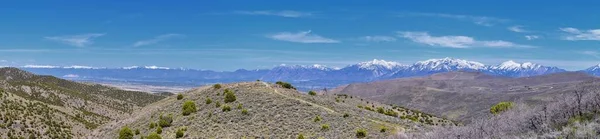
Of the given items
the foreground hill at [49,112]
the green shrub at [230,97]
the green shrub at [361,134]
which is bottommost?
the foreground hill at [49,112]

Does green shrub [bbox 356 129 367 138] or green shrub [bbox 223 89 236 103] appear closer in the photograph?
green shrub [bbox 356 129 367 138]

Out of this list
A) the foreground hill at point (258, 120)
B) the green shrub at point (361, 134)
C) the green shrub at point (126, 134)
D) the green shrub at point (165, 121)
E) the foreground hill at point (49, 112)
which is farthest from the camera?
the foreground hill at point (49, 112)

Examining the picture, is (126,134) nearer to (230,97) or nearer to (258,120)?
(230,97)

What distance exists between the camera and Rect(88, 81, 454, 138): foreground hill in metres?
52.8

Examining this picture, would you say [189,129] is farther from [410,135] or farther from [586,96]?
[586,96]

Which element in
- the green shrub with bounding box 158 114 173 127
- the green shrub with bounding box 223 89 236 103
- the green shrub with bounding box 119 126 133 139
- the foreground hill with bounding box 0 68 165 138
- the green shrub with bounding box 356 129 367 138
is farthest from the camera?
the foreground hill with bounding box 0 68 165 138

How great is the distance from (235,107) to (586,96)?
39522 mm

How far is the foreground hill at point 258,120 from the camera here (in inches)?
2077

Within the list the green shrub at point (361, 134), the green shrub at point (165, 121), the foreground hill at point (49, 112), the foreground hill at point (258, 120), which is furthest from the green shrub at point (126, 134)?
the foreground hill at point (49, 112)

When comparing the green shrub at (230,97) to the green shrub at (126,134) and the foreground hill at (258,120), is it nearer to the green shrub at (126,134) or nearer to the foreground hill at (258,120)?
the foreground hill at (258,120)

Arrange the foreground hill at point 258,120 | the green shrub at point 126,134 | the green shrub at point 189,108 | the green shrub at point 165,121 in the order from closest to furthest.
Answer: the foreground hill at point 258,120 < the green shrub at point 126,134 < the green shrub at point 165,121 < the green shrub at point 189,108

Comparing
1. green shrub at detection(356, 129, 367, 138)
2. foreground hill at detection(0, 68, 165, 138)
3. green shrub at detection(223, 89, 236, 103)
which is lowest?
foreground hill at detection(0, 68, 165, 138)

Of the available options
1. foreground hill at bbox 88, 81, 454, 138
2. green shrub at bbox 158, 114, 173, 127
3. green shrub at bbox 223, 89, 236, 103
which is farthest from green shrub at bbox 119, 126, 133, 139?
green shrub at bbox 223, 89, 236, 103

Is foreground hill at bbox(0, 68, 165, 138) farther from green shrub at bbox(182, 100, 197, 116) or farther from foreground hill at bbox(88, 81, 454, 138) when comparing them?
green shrub at bbox(182, 100, 197, 116)
